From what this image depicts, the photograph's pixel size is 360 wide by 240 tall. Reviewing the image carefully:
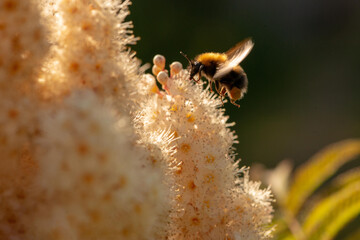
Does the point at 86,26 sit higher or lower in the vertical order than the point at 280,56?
lower

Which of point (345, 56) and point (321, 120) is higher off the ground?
point (345, 56)

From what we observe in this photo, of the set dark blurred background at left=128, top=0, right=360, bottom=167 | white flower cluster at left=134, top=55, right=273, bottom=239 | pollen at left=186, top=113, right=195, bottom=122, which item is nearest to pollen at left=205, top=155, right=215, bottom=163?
white flower cluster at left=134, top=55, right=273, bottom=239

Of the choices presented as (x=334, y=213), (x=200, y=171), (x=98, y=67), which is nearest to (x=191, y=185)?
(x=200, y=171)

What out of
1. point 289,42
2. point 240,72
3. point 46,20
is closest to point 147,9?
point 289,42

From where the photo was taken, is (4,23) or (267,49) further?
(267,49)

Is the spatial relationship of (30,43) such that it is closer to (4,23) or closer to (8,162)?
(4,23)

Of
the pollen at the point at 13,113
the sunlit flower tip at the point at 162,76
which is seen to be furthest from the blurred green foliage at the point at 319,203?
the pollen at the point at 13,113

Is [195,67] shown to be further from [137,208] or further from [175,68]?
[137,208]
